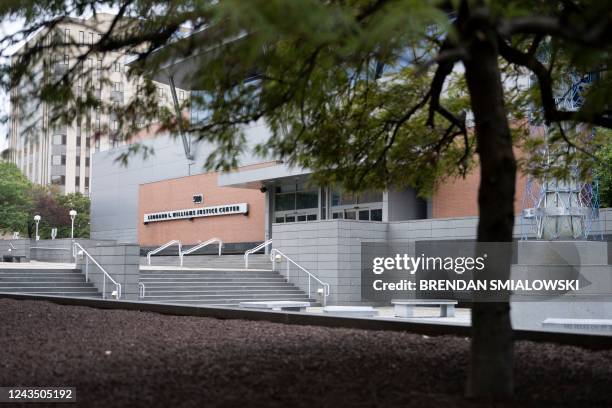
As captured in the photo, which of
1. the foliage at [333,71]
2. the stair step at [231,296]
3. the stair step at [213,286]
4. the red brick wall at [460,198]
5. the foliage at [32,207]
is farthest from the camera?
the foliage at [32,207]

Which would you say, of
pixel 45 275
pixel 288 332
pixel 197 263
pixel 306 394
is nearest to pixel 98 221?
pixel 197 263

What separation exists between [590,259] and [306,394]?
15.1 meters

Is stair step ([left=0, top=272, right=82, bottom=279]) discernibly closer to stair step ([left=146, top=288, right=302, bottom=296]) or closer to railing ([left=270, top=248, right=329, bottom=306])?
stair step ([left=146, top=288, right=302, bottom=296])

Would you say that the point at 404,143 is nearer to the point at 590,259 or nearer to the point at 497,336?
the point at 497,336

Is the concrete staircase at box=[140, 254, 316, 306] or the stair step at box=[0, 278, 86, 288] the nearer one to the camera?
the stair step at box=[0, 278, 86, 288]

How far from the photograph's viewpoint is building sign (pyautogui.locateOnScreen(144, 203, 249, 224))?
41700mm

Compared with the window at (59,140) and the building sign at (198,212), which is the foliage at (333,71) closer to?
the building sign at (198,212)

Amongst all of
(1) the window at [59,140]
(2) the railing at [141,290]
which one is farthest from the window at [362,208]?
(1) the window at [59,140]

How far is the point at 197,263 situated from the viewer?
120 feet

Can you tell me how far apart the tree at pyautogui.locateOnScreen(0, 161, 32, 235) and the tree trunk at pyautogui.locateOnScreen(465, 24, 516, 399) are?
65065 millimetres

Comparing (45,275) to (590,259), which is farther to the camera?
(45,275)

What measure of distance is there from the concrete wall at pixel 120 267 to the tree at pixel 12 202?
4627 centimetres

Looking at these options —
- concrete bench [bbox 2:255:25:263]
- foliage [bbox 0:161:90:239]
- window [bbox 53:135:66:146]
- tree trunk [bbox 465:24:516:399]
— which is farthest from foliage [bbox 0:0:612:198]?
window [bbox 53:135:66:146]

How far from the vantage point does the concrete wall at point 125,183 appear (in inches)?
1874
